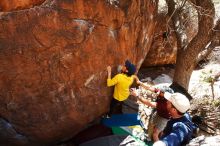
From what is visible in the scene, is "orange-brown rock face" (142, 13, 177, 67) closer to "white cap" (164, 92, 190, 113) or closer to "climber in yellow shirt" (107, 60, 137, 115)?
"climber in yellow shirt" (107, 60, 137, 115)

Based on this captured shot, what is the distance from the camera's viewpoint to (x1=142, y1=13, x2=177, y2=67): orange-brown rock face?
35.3ft

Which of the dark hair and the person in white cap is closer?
the person in white cap

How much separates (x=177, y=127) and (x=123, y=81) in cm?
268

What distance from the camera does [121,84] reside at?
20.8ft

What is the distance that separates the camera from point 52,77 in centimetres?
613

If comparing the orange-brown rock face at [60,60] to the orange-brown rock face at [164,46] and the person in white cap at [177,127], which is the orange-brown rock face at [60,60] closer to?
the person in white cap at [177,127]

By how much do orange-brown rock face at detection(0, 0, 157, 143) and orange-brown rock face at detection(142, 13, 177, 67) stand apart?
3859 millimetres

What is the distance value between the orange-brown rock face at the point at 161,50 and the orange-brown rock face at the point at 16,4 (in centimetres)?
561

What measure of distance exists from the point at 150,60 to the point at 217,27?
3.03 meters

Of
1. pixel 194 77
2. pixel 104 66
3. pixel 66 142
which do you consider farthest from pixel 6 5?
pixel 194 77

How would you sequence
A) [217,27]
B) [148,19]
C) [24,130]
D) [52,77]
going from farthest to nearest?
[217,27] → [148,19] → [24,130] → [52,77]

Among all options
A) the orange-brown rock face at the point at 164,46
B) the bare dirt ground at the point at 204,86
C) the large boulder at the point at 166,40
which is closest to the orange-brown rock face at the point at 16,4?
the bare dirt ground at the point at 204,86

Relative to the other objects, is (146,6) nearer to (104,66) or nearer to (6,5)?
(104,66)

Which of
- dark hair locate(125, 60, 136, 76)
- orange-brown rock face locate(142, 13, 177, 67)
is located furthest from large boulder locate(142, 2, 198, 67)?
dark hair locate(125, 60, 136, 76)
